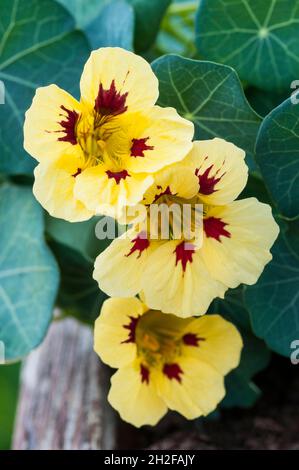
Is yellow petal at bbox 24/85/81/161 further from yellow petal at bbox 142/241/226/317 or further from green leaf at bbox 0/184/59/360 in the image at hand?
green leaf at bbox 0/184/59/360

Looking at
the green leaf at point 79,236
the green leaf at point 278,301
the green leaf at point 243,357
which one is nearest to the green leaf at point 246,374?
the green leaf at point 243,357

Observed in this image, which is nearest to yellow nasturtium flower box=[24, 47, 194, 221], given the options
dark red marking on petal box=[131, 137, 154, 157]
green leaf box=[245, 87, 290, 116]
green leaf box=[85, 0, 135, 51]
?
dark red marking on petal box=[131, 137, 154, 157]

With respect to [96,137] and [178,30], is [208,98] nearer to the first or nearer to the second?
[96,137]

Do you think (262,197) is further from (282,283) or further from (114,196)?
(114,196)

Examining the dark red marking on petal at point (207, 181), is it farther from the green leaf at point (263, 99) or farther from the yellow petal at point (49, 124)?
the green leaf at point (263, 99)
